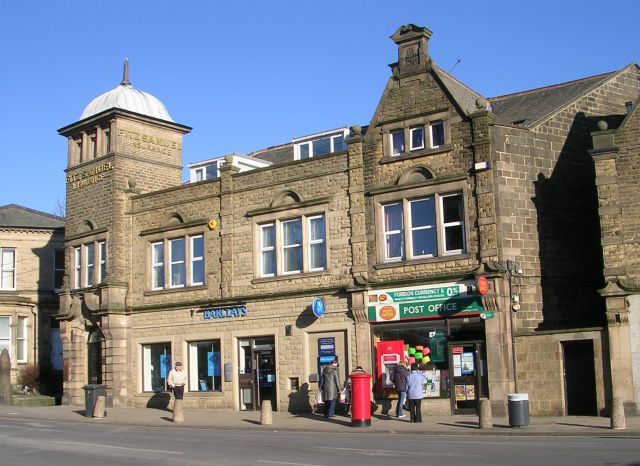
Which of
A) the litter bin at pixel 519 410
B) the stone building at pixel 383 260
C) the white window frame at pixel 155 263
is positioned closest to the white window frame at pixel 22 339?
the stone building at pixel 383 260

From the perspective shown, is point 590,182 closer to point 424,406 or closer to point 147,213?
point 424,406

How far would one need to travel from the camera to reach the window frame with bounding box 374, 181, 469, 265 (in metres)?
25.2

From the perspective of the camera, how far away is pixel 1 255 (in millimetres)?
42969

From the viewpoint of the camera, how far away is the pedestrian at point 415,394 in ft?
76.4

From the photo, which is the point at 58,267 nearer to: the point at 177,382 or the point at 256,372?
the point at 256,372

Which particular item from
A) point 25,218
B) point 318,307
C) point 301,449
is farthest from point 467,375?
point 25,218

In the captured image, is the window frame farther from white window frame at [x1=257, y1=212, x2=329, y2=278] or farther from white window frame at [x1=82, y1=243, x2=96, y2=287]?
white window frame at [x1=82, y1=243, x2=96, y2=287]

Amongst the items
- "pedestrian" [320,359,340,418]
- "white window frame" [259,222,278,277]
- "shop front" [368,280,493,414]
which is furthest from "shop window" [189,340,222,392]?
"shop front" [368,280,493,414]

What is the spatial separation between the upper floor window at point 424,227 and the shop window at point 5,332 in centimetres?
2319

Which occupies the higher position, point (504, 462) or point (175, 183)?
point (175, 183)

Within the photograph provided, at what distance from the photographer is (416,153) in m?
26.1

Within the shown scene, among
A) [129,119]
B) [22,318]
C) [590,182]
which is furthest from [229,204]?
[22,318]

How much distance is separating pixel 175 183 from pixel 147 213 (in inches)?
125

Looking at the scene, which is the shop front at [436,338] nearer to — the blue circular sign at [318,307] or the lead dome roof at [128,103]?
the blue circular sign at [318,307]
